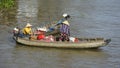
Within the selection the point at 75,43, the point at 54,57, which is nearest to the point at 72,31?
the point at 75,43

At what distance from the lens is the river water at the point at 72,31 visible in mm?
17625

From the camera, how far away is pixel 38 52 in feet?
61.9

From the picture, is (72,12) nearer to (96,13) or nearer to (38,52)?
(96,13)

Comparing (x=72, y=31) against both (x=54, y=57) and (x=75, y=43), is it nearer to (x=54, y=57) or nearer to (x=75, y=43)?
(x=75, y=43)

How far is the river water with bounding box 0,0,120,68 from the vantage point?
17.6m

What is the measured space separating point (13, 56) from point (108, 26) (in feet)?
31.6

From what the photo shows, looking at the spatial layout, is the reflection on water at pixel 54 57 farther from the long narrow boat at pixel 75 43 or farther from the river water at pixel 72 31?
the long narrow boat at pixel 75 43

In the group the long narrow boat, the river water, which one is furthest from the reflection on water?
the long narrow boat

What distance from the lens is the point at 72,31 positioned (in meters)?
24.1

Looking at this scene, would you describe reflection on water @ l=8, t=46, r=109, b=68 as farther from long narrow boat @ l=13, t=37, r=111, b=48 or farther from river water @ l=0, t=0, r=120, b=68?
long narrow boat @ l=13, t=37, r=111, b=48

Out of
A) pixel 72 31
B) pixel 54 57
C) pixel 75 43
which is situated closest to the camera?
pixel 54 57

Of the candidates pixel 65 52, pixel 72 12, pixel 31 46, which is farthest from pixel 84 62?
pixel 72 12

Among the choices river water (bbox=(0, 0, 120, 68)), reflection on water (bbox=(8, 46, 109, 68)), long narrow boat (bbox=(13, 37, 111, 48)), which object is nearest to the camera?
reflection on water (bbox=(8, 46, 109, 68))

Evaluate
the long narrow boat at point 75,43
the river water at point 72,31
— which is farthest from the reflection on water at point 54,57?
the long narrow boat at point 75,43
